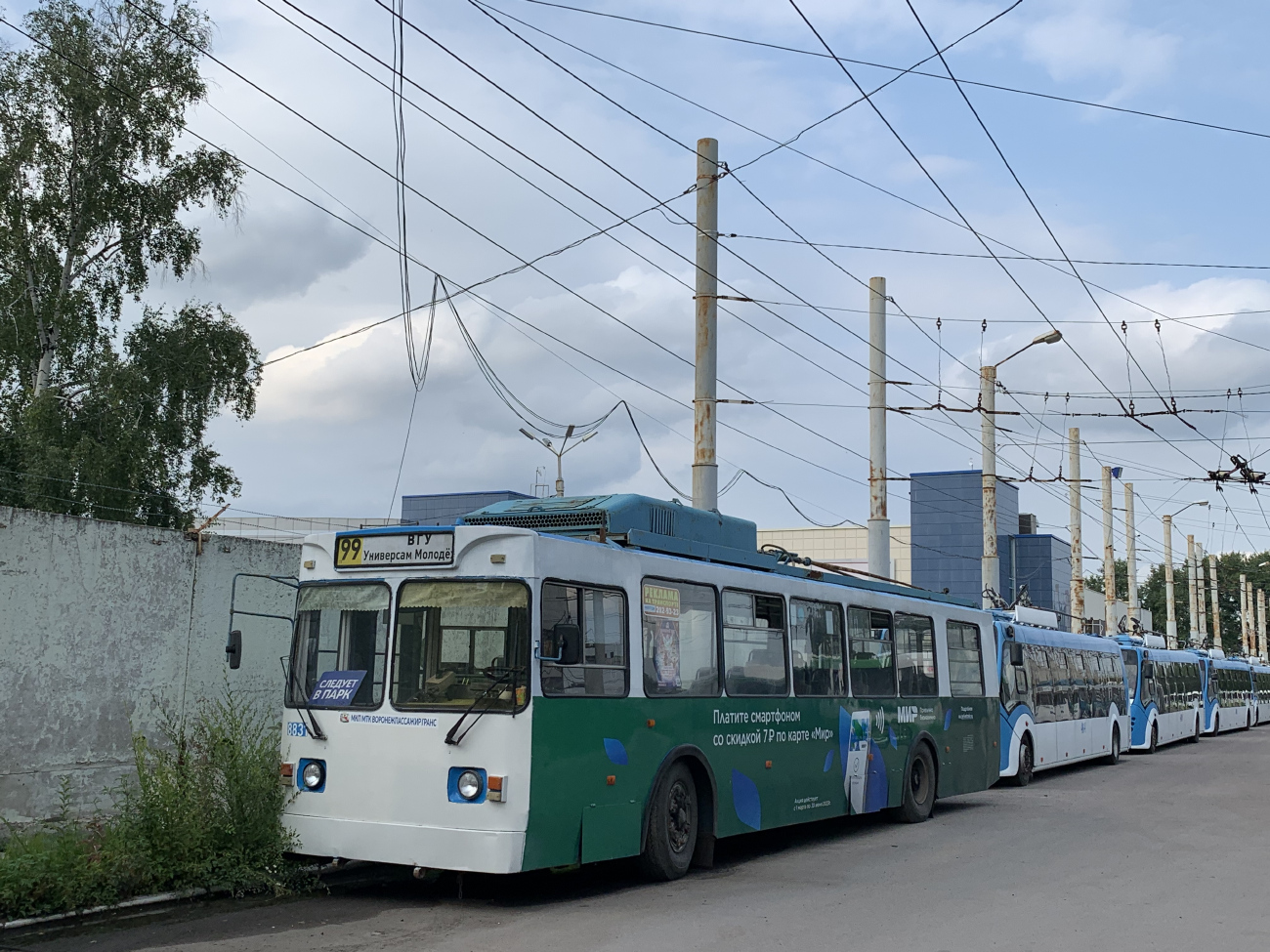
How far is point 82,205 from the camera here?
1022 inches

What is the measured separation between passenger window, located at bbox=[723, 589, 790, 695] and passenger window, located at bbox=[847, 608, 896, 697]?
1.71 metres

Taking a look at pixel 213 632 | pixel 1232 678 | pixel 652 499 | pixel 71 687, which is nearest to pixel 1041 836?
pixel 652 499

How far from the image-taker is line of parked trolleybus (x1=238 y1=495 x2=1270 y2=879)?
8.90 meters

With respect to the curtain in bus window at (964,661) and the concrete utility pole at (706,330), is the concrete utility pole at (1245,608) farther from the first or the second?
the concrete utility pole at (706,330)

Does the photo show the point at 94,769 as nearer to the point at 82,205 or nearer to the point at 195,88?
the point at 82,205

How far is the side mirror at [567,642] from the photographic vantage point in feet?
29.0

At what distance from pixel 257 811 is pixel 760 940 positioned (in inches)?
152

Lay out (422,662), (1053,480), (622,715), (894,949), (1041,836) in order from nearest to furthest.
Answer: (894,949) < (422,662) < (622,715) < (1041,836) < (1053,480)

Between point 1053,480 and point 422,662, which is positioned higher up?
point 1053,480

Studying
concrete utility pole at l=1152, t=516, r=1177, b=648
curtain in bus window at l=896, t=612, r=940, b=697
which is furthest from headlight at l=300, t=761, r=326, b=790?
concrete utility pole at l=1152, t=516, r=1177, b=648

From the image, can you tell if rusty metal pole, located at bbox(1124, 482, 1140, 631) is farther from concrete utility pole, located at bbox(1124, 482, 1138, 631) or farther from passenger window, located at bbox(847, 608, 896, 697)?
passenger window, located at bbox(847, 608, 896, 697)

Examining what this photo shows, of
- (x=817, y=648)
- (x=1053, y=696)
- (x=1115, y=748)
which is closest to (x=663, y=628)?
(x=817, y=648)

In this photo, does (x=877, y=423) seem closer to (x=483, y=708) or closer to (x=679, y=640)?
(x=679, y=640)

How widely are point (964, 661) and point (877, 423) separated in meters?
5.81
